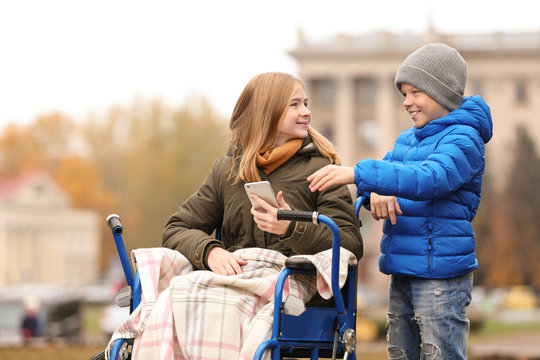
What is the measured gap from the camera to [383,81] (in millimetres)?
81188

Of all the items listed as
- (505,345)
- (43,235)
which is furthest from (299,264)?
(43,235)

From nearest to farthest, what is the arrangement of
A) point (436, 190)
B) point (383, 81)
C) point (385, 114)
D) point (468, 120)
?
point (436, 190)
point (468, 120)
point (385, 114)
point (383, 81)

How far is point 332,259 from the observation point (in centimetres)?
380

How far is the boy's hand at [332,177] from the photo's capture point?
376 cm

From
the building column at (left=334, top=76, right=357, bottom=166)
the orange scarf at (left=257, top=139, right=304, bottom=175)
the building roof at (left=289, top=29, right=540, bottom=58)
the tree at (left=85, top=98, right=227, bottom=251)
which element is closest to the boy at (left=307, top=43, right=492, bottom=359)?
the orange scarf at (left=257, top=139, right=304, bottom=175)

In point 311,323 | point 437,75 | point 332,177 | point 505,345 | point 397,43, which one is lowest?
point 505,345

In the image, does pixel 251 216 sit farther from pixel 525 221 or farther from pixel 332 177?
pixel 525 221

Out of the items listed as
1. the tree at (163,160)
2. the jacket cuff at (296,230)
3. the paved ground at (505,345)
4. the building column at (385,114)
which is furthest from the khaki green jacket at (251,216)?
the building column at (385,114)

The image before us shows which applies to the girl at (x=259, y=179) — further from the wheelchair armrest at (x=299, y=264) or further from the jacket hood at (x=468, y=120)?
the jacket hood at (x=468, y=120)

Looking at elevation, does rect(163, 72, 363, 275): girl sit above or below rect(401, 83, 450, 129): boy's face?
below

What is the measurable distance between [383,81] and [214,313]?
7829cm

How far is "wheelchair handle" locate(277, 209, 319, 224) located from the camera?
369 cm

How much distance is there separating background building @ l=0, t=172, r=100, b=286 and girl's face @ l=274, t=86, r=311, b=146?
6460cm

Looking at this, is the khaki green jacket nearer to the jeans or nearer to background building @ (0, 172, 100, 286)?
the jeans
